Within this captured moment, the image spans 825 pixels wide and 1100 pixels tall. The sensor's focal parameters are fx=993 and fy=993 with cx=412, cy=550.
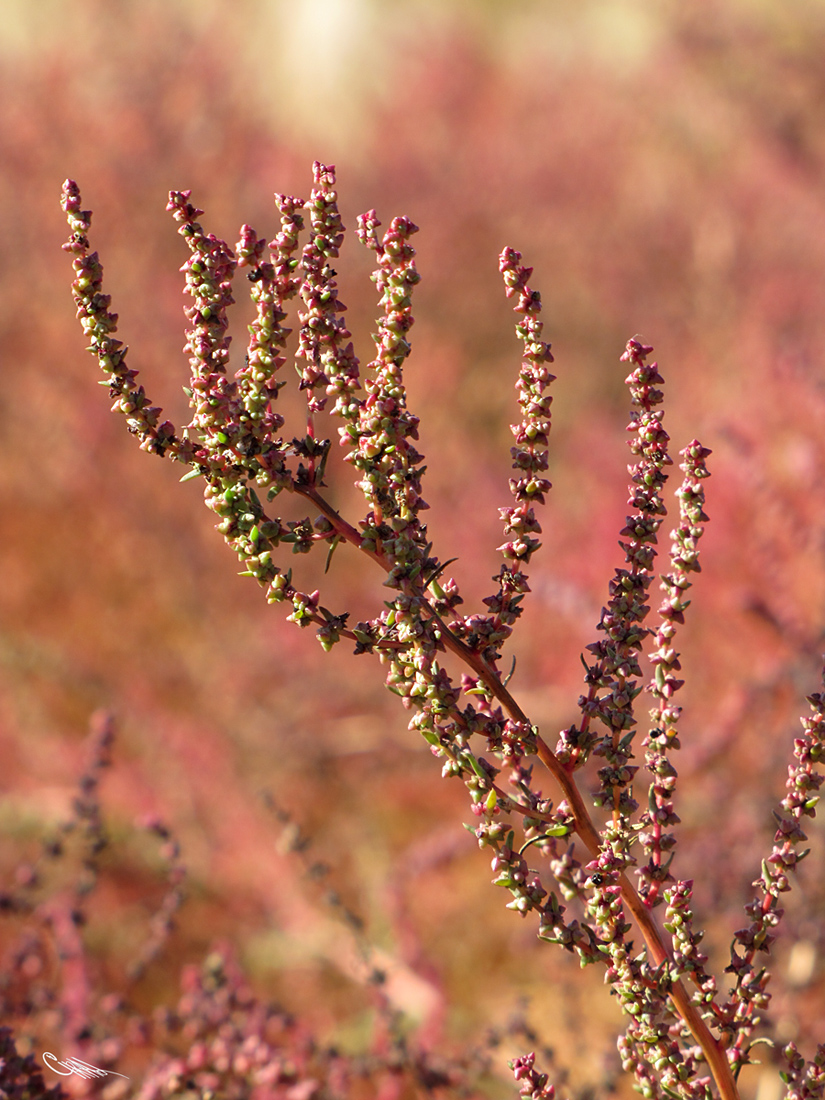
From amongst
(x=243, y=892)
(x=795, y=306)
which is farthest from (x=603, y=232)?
(x=243, y=892)
